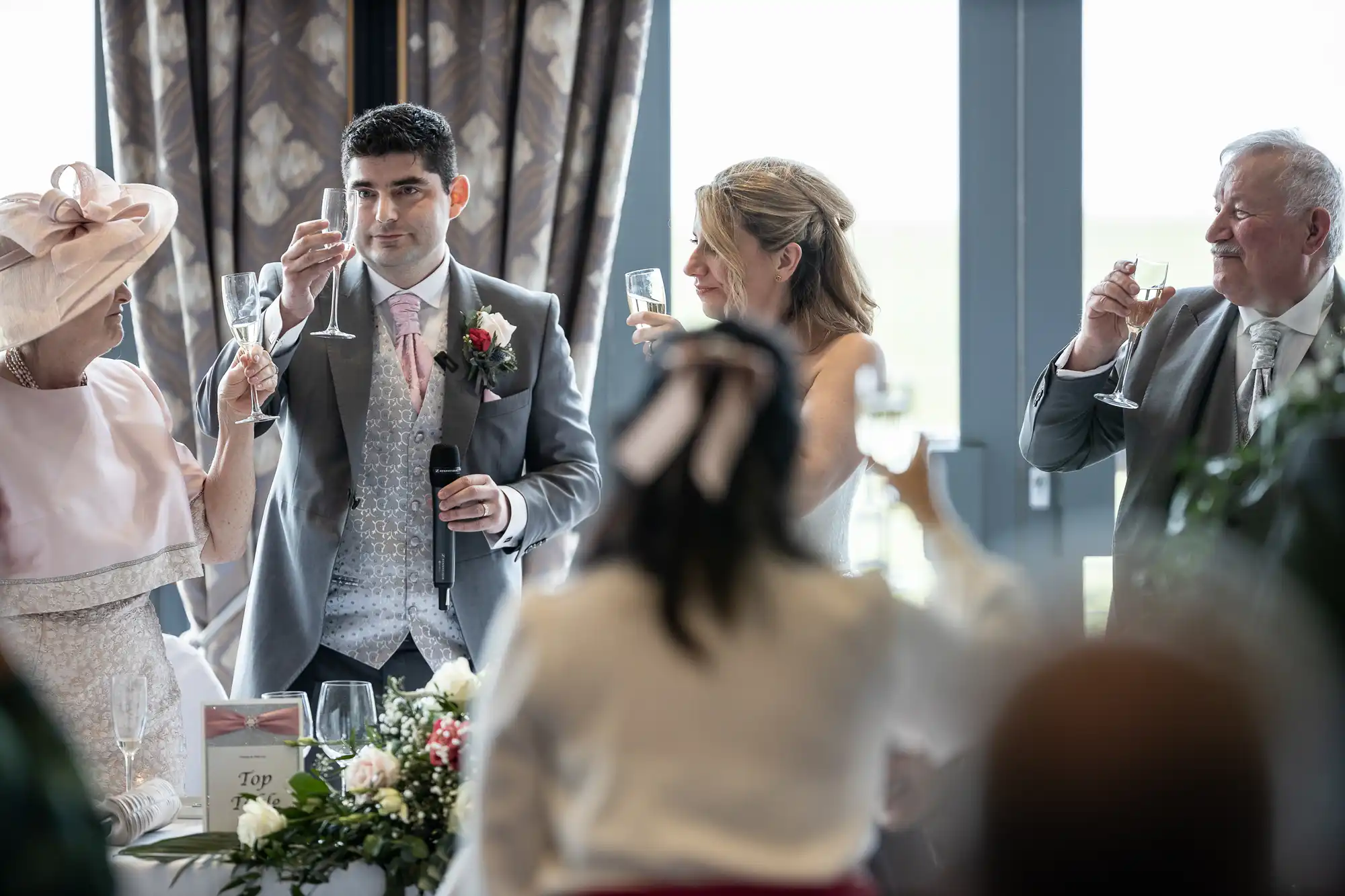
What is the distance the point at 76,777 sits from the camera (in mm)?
560

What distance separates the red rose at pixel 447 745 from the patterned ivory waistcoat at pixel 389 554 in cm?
97

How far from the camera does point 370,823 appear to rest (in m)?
2.02

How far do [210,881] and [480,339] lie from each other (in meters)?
1.37

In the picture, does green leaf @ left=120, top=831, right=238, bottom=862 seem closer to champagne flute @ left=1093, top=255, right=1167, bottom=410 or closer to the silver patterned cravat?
champagne flute @ left=1093, top=255, right=1167, bottom=410

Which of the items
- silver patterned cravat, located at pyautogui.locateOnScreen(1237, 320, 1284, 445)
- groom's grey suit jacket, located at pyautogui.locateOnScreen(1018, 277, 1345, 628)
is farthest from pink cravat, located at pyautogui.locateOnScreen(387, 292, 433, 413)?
silver patterned cravat, located at pyautogui.locateOnScreen(1237, 320, 1284, 445)

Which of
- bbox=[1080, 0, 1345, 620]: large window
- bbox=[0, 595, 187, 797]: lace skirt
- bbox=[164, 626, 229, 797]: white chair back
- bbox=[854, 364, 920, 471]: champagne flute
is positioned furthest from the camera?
bbox=[1080, 0, 1345, 620]: large window

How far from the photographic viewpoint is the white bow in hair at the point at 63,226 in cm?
254

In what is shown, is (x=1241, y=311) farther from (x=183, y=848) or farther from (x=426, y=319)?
(x=183, y=848)

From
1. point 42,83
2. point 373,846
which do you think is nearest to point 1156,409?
point 373,846

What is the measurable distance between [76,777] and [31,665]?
80.3 inches

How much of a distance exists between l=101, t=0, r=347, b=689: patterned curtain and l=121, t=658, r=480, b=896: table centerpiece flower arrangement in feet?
7.21

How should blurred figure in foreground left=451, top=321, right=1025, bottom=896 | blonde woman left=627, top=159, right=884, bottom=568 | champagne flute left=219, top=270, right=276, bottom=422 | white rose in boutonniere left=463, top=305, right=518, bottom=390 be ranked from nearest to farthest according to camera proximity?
blurred figure in foreground left=451, top=321, right=1025, bottom=896
champagne flute left=219, top=270, right=276, bottom=422
blonde woman left=627, top=159, right=884, bottom=568
white rose in boutonniere left=463, top=305, right=518, bottom=390

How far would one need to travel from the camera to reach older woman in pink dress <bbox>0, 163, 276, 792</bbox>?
2.42 m

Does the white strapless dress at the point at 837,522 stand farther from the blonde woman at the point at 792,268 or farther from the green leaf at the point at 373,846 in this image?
the green leaf at the point at 373,846
